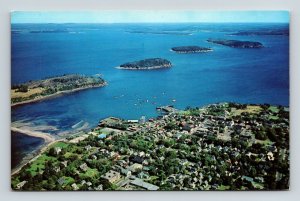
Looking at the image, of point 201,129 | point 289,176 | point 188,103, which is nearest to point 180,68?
point 188,103

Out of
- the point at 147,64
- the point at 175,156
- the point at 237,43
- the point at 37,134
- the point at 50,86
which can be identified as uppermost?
the point at 237,43

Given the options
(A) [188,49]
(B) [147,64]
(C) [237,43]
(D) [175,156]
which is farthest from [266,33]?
(D) [175,156]

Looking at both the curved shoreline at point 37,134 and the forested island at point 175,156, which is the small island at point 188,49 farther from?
the curved shoreline at point 37,134

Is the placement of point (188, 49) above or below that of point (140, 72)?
above

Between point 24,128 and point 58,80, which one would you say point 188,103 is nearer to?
point 58,80

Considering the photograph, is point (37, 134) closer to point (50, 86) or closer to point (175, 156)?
point (50, 86)

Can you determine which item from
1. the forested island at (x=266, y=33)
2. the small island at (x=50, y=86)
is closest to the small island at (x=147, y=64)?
the small island at (x=50, y=86)

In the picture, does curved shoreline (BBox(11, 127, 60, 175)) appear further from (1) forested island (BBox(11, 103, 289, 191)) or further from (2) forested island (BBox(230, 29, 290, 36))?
(2) forested island (BBox(230, 29, 290, 36))
